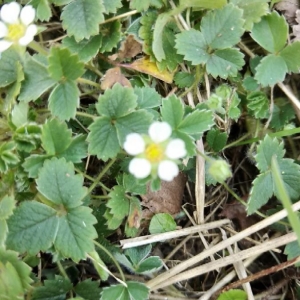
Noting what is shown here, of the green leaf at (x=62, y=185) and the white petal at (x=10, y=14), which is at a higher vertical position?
the white petal at (x=10, y=14)

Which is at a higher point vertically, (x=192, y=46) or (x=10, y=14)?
(x=10, y=14)

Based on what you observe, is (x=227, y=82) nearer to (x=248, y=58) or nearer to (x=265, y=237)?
(x=248, y=58)

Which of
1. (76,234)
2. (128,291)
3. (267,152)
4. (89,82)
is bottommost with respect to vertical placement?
(128,291)

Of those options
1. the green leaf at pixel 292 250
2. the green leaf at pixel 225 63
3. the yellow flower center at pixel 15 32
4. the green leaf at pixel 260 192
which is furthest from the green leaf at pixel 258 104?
the yellow flower center at pixel 15 32

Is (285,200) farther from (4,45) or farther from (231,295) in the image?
(4,45)

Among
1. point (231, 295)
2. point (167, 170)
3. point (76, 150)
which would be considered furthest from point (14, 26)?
point (231, 295)

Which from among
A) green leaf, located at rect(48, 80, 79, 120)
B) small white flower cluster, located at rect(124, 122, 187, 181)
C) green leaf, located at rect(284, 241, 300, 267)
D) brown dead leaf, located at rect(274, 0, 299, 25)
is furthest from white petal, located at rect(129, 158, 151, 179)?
brown dead leaf, located at rect(274, 0, 299, 25)

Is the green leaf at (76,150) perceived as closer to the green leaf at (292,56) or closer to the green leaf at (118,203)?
the green leaf at (118,203)
